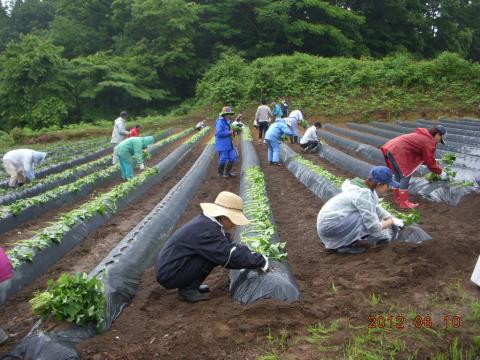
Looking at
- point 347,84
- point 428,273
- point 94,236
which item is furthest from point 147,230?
point 347,84

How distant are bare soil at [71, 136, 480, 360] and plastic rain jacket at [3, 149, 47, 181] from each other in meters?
6.26

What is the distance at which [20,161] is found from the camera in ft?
35.0

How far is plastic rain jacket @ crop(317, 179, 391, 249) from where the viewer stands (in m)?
5.34

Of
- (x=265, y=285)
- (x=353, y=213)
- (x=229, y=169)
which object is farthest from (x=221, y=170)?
(x=265, y=285)

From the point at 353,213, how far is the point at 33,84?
3291 cm

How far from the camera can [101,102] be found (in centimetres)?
3738

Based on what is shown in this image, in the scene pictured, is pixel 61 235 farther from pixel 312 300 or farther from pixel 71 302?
pixel 312 300

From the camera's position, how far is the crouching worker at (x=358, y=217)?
5328 millimetres

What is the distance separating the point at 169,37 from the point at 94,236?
33795 mm

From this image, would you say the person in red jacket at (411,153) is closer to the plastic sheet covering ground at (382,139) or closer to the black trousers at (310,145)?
the plastic sheet covering ground at (382,139)

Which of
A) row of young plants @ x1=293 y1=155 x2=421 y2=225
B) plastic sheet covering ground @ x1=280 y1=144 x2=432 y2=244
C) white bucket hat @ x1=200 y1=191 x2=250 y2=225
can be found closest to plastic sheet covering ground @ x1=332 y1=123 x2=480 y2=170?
row of young plants @ x1=293 y1=155 x2=421 y2=225

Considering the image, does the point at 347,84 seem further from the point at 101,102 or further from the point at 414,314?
the point at 414,314

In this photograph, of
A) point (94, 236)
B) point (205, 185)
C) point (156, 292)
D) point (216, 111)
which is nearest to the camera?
point (156, 292)

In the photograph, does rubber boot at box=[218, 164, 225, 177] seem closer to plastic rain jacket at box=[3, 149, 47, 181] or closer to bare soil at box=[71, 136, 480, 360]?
plastic rain jacket at box=[3, 149, 47, 181]
